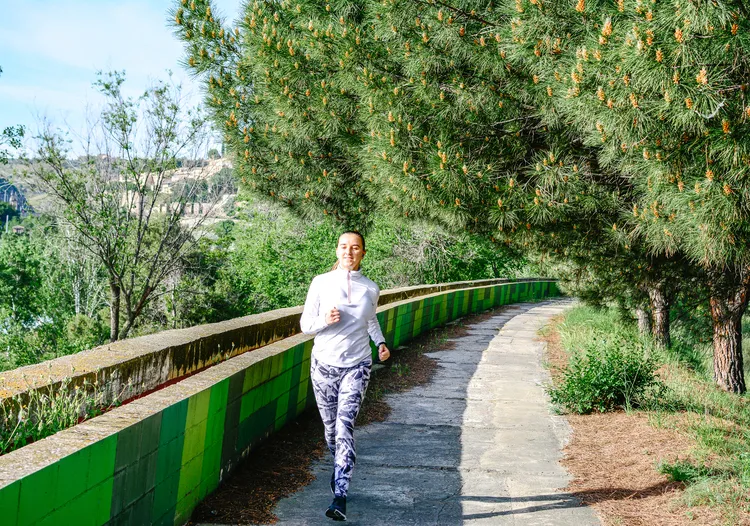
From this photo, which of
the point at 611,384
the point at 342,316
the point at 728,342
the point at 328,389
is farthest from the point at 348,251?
the point at 728,342

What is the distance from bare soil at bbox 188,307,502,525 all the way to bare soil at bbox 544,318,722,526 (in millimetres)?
2055

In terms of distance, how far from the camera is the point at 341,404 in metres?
4.82

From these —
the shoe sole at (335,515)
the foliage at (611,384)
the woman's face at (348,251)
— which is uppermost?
the woman's face at (348,251)

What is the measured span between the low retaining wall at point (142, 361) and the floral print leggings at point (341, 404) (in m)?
1.30

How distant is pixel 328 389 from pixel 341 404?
0.15 metres

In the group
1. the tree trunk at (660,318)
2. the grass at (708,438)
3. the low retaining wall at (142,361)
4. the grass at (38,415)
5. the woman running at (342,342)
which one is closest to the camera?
the grass at (38,415)

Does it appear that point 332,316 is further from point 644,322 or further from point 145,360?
point 644,322

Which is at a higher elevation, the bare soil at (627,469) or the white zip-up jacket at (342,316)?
the white zip-up jacket at (342,316)

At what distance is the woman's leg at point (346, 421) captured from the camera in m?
4.68

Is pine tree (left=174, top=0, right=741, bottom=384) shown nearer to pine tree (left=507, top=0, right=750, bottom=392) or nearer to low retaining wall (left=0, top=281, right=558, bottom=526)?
pine tree (left=507, top=0, right=750, bottom=392)

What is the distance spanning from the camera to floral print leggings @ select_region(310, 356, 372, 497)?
15.4 ft

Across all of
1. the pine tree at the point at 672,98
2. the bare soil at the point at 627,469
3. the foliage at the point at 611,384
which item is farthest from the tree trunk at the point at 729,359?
the pine tree at the point at 672,98

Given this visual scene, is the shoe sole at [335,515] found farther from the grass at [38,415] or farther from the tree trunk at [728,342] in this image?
the tree trunk at [728,342]

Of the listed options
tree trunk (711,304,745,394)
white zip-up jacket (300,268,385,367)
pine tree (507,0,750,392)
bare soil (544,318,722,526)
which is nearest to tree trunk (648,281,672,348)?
tree trunk (711,304,745,394)
